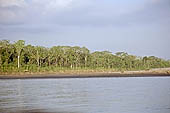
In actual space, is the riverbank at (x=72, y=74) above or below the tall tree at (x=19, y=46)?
below

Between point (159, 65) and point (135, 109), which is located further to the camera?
point (159, 65)

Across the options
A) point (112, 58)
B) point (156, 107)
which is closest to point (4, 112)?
point (156, 107)

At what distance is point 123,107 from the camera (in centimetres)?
1736

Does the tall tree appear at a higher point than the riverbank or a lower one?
higher

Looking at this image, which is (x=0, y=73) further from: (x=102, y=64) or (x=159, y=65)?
(x=159, y=65)

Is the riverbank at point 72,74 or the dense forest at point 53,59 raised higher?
the dense forest at point 53,59

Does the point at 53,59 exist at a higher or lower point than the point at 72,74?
higher

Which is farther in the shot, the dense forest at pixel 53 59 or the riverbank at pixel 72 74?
the dense forest at pixel 53 59

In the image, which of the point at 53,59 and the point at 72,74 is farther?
the point at 53,59

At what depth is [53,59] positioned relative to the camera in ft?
260

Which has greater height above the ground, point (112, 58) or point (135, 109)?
point (112, 58)

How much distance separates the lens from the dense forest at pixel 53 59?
70113 millimetres

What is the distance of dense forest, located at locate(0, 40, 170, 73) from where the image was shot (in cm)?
7011

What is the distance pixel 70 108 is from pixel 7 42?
59125mm
